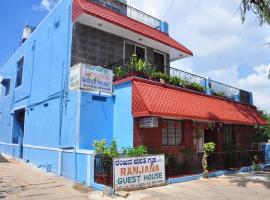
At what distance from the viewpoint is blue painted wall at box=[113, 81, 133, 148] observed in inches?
532

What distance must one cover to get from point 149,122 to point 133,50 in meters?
7.32

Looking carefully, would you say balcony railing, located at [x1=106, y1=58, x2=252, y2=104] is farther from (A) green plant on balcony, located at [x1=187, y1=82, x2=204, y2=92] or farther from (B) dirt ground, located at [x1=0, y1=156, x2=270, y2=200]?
(B) dirt ground, located at [x1=0, y1=156, x2=270, y2=200]

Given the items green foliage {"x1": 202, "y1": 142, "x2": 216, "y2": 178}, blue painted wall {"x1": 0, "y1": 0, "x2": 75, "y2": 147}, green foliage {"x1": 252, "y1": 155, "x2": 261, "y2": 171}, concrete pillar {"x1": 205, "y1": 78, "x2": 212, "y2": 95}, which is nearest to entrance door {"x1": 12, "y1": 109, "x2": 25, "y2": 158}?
blue painted wall {"x1": 0, "y1": 0, "x2": 75, "y2": 147}

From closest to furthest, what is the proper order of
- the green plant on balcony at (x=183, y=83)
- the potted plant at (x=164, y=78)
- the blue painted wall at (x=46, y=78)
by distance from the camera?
1. the potted plant at (x=164, y=78)
2. the blue painted wall at (x=46, y=78)
3. the green plant on balcony at (x=183, y=83)

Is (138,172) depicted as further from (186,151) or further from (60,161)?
(60,161)

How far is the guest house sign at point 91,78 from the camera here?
13.9 m

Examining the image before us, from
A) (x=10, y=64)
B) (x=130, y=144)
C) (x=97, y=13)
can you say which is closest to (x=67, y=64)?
(x=97, y=13)

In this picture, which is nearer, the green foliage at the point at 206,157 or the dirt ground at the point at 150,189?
the dirt ground at the point at 150,189

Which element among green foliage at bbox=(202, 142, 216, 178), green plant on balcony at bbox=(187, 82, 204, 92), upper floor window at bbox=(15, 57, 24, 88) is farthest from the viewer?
upper floor window at bbox=(15, 57, 24, 88)

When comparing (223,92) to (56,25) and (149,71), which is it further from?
(56,25)

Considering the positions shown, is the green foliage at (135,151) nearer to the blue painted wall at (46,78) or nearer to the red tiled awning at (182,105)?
the red tiled awning at (182,105)

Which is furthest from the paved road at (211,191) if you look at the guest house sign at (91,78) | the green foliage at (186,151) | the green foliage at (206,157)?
the guest house sign at (91,78)

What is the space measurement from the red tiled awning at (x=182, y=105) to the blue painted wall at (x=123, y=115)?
41 centimetres

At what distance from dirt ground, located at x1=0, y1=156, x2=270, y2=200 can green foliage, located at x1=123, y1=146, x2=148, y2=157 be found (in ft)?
5.12
